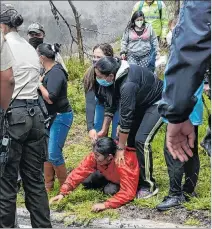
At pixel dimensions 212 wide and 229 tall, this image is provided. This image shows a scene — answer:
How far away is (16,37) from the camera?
416 cm

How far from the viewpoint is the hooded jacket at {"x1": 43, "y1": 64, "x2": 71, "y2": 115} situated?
5322 millimetres

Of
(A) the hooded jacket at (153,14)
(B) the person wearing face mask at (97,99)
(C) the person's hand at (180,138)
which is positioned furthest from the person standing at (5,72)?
(A) the hooded jacket at (153,14)

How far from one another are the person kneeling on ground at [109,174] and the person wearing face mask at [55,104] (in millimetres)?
335

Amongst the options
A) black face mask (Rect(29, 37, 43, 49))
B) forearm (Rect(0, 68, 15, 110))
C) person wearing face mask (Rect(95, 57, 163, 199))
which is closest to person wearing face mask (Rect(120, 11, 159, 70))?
black face mask (Rect(29, 37, 43, 49))

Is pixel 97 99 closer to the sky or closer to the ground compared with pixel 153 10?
closer to the ground

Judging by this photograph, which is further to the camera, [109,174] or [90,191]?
[90,191]

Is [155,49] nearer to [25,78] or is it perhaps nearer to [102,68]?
[102,68]

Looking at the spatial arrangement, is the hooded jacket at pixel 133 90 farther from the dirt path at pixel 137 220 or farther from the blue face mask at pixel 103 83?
the dirt path at pixel 137 220

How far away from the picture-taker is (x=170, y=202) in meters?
5.03

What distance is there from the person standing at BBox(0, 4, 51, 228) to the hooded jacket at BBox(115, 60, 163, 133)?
955 millimetres

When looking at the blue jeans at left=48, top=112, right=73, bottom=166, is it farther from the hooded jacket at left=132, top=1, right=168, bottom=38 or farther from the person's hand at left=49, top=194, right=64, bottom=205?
the hooded jacket at left=132, top=1, right=168, bottom=38

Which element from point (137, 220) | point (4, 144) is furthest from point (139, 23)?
point (4, 144)

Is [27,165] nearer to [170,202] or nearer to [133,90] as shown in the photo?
[133,90]

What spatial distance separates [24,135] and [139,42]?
4.02 meters
